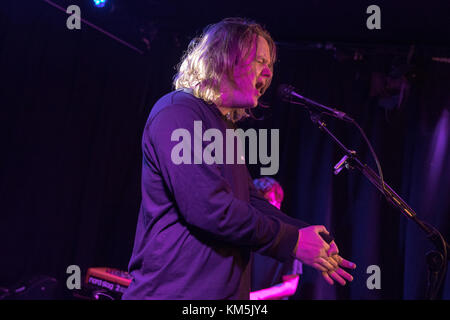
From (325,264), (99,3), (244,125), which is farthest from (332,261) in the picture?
(244,125)

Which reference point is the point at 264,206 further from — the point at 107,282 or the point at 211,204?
the point at 107,282

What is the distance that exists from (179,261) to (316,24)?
3420 mm

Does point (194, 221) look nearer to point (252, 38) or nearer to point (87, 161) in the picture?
point (252, 38)

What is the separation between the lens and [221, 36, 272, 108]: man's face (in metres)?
1.60

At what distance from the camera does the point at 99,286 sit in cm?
321

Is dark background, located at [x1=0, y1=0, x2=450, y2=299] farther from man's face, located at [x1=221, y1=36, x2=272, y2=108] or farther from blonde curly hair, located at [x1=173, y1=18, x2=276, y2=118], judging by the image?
man's face, located at [x1=221, y1=36, x2=272, y2=108]

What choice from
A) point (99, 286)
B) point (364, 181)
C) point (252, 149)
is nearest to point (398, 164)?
point (364, 181)

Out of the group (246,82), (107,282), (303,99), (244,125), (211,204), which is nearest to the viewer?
(211,204)

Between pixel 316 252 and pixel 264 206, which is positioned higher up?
pixel 264 206

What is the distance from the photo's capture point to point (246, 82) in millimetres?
1608

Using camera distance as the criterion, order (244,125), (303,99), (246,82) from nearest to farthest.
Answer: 1. (246,82)
2. (303,99)
3. (244,125)

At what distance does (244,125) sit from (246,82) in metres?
3.03

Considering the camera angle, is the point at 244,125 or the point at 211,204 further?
the point at 244,125

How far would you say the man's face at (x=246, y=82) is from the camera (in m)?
1.60
